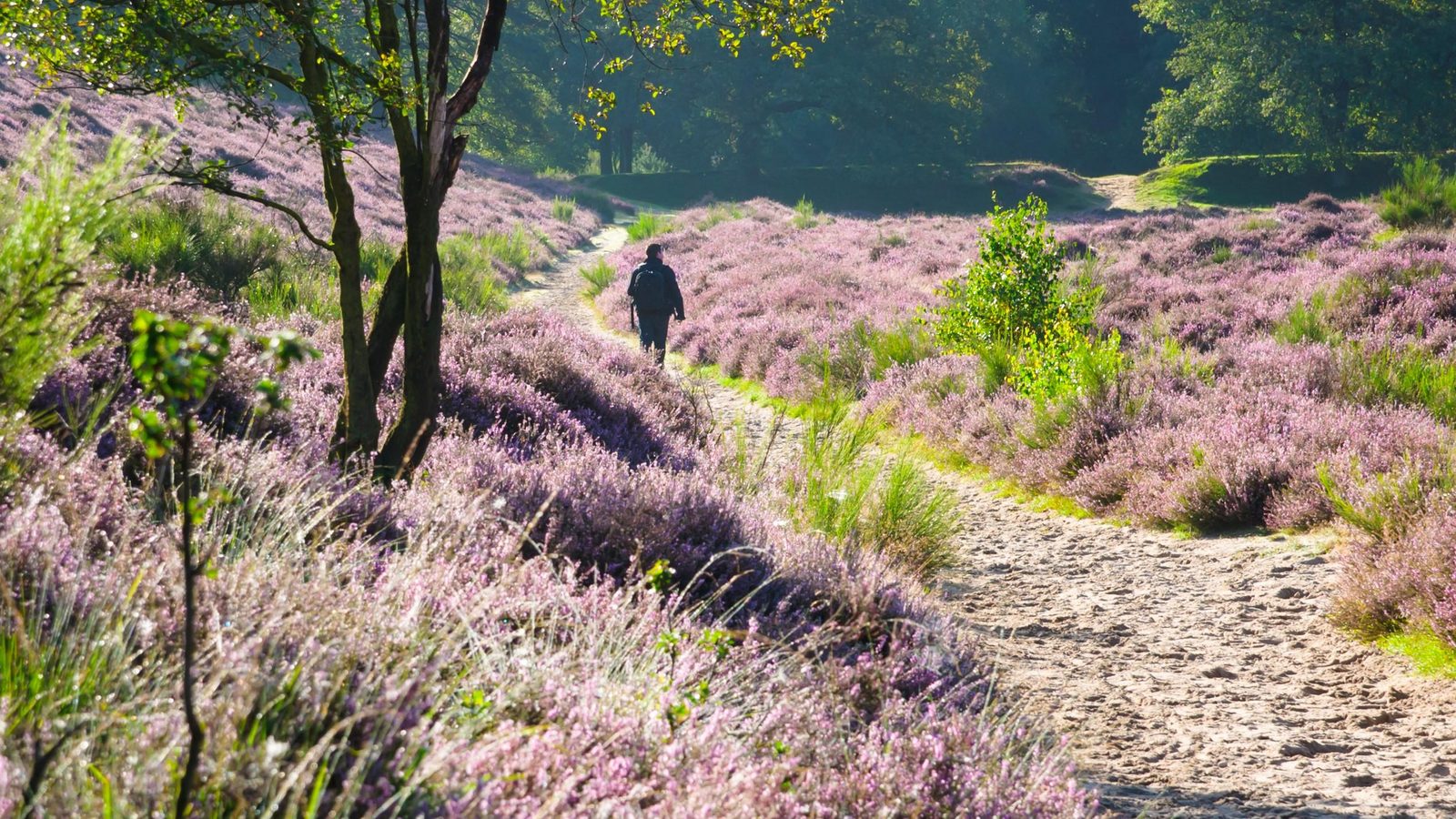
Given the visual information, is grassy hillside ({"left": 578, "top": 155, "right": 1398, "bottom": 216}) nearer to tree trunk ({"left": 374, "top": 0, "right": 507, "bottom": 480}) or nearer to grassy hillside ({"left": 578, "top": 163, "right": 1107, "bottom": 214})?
grassy hillside ({"left": 578, "top": 163, "right": 1107, "bottom": 214})

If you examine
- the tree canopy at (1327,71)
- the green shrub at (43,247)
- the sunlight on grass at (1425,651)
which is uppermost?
the tree canopy at (1327,71)

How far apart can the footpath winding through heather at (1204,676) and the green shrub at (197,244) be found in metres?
7.61

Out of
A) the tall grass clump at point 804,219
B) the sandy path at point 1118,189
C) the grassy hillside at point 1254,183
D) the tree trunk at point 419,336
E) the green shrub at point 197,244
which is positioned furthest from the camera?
the sandy path at point 1118,189

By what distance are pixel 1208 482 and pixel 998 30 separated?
196 ft

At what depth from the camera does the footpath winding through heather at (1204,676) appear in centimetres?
371

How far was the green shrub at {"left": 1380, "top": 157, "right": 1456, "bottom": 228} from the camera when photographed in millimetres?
19344

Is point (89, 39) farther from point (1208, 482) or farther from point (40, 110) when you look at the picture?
point (40, 110)

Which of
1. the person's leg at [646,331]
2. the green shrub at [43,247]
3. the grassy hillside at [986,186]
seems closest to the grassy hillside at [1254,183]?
the grassy hillside at [986,186]

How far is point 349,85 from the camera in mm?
4926

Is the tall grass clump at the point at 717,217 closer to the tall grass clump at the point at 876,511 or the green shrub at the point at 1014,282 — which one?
the green shrub at the point at 1014,282

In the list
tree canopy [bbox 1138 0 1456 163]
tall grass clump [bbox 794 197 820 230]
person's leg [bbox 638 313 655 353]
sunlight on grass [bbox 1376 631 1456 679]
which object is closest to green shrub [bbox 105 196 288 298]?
person's leg [bbox 638 313 655 353]

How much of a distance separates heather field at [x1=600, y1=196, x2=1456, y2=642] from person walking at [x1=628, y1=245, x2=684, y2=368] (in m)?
1.21

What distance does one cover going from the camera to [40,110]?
2375 centimetres

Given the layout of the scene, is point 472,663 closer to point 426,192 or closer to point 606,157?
point 426,192
